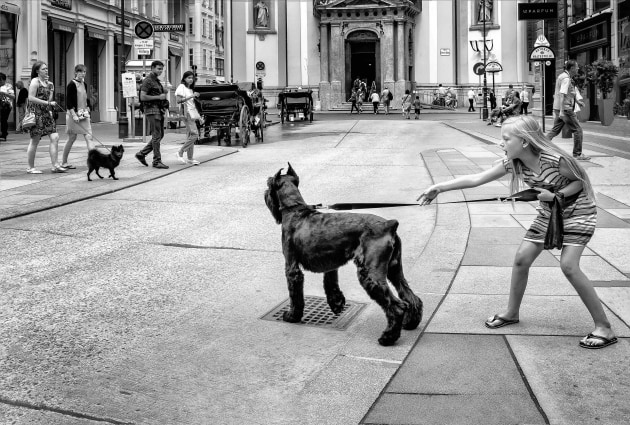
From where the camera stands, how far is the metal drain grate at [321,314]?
5570 millimetres

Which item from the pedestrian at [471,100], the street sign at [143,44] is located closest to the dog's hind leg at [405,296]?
the street sign at [143,44]

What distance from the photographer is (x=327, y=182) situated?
13242 mm

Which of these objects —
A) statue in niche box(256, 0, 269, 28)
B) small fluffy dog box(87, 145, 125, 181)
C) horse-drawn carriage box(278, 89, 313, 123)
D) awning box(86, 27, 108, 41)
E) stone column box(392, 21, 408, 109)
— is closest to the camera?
A: small fluffy dog box(87, 145, 125, 181)

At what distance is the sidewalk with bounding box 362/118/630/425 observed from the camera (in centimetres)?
395

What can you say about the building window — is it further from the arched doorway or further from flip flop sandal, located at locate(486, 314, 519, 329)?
flip flop sandal, located at locate(486, 314, 519, 329)

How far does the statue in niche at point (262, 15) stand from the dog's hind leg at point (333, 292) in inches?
2353

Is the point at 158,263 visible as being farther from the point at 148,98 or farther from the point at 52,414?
the point at 148,98

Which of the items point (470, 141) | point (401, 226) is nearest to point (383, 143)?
point (470, 141)

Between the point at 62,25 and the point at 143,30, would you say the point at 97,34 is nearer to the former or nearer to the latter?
the point at 62,25

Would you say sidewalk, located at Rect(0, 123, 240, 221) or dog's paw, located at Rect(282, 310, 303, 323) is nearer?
dog's paw, located at Rect(282, 310, 303, 323)

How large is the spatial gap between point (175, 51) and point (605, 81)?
30.6 meters

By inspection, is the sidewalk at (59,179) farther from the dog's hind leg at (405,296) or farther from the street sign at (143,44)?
the dog's hind leg at (405,296)

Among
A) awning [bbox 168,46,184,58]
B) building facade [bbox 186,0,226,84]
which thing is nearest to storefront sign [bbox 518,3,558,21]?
awning [bbox 168,46,184,58]

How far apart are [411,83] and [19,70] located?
35095 mm
